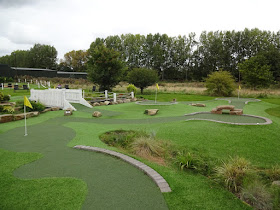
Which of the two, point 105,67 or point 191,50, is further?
point 191,50

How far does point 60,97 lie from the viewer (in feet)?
41.3

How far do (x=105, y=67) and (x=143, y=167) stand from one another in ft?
59.6

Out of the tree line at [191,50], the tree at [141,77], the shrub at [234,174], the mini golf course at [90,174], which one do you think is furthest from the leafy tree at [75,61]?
the shrub at [234,174]

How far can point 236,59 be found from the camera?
4506 centimetres

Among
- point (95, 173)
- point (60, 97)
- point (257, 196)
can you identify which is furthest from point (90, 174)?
point (60, 97)

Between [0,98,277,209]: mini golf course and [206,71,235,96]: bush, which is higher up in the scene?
[206,71,235,96]: bush

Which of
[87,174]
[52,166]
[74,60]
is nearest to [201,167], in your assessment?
[87,174]

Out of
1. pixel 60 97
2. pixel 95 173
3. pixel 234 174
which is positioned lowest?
pixel 95 173

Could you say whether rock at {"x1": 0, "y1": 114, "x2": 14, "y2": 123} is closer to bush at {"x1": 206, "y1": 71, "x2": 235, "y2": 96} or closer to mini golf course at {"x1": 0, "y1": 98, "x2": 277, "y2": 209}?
mini golf course at {"x1": 0, "y1": 98, "x2": 277, "y2": 209}

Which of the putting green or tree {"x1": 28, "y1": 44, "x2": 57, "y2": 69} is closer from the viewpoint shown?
the putting green

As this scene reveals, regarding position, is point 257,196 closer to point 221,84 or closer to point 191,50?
point 221,84

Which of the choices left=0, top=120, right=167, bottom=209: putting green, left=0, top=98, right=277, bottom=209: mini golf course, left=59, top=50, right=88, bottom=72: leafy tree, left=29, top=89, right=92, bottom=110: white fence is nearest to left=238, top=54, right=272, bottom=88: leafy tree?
left=29, top=89, right=92, bottom=110: white fence

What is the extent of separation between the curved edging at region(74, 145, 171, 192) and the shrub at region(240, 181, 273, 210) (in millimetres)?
1163

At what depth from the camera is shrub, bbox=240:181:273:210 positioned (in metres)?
2.85
